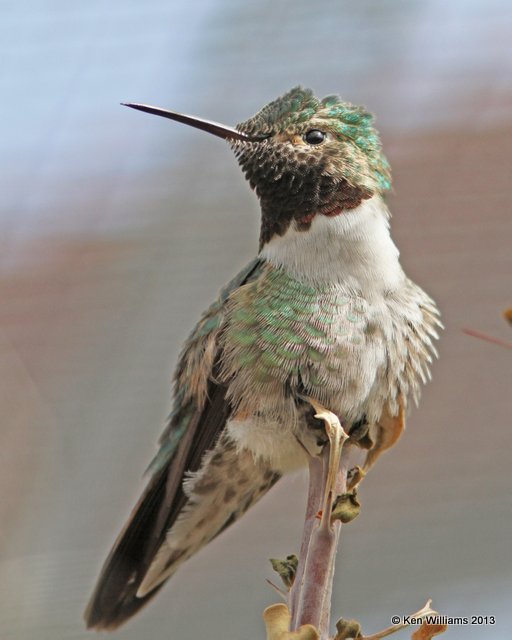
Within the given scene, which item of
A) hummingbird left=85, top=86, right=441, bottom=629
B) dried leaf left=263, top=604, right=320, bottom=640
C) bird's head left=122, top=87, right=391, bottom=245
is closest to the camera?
dried leaf left=263, top=604, right=320, bottom=640

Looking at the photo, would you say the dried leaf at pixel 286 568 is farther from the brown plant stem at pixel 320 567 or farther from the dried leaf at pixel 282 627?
the dried leaf at pixel 282 627

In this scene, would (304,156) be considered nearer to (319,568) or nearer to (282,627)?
(319,568)

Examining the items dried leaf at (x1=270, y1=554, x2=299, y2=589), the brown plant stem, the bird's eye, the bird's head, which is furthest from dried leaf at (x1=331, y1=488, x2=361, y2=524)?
the bird's eye

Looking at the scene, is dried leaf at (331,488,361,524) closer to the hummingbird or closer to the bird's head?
the hummingbird

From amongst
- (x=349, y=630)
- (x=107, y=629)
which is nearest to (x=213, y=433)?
(x=107, y=629)

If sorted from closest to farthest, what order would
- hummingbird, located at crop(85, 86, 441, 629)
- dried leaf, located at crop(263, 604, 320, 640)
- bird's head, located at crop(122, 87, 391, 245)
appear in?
dried leaf, located at crop(263, 604, 320, 640) < hummingbird, located at crop(85, 86, 441, 629) < bird's head, located at crop(122, 87, 391, 245)

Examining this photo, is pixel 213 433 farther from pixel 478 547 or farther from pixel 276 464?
pixel 478 547
